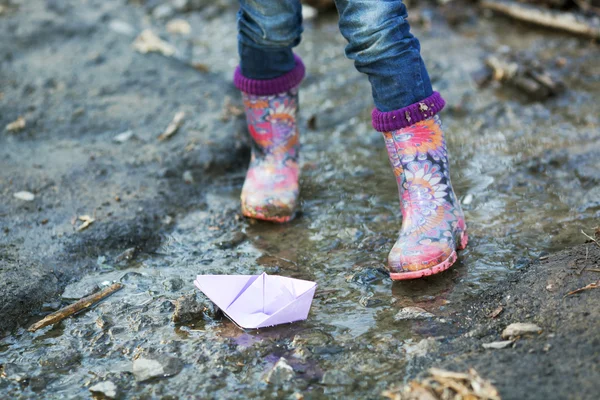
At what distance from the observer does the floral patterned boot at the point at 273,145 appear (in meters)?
2.08

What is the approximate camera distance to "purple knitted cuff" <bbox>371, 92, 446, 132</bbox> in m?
1.70

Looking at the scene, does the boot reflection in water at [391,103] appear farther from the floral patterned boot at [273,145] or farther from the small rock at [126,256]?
the small rock at [126,256]

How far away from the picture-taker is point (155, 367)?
1.46 m

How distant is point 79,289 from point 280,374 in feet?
2.33

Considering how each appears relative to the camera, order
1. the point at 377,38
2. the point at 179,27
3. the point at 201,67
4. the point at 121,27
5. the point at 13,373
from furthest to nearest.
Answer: the point at 179,27
the point at 121,27
the point at 201,67
the point at 377,38
the point at 13,373

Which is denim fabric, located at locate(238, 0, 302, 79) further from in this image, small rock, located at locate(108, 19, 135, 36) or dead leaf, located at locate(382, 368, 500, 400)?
small rock, located at locate(108, 19, 135, 36)

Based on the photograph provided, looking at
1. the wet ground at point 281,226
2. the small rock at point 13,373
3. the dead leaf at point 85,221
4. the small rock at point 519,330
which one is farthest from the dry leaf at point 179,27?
the small rock at point 519,330

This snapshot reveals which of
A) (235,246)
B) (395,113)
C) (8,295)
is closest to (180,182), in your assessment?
(235,246)

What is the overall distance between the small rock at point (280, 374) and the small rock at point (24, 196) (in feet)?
3.96

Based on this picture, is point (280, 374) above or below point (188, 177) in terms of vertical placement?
above

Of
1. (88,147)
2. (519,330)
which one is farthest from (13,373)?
(88,147)

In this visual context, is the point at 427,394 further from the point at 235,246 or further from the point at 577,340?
the point at 235,246

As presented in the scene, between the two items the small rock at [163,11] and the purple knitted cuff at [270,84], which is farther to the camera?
the small rock at [163,11]

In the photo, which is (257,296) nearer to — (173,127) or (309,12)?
(173,127)
